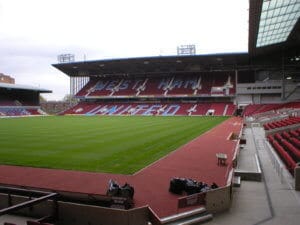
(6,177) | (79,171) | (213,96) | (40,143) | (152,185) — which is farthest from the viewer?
(213,96)

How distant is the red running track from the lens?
10680mm

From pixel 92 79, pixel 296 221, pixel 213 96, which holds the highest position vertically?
pixel 92 79

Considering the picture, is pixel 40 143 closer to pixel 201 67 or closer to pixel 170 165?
pixel 170 165

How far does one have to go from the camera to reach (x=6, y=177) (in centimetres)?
1373

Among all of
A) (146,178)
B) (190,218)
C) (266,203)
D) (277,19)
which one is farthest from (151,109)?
(190,218)

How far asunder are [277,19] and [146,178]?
1117 inches

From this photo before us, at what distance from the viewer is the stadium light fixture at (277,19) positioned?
30.8 metres

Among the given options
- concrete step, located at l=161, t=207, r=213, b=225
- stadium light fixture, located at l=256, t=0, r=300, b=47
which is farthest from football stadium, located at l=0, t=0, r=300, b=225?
stadium light fixture, located at l=256, t=0, r=300, b=47

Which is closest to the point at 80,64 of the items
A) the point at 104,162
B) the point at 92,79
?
the point at 92,79

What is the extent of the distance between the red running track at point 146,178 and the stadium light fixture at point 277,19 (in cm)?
1900

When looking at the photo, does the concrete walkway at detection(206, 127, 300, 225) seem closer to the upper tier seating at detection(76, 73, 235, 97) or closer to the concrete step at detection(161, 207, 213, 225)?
the concrete step at detection(161, 207, 213, 225)

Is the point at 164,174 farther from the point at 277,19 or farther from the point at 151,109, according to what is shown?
the point at 151,109

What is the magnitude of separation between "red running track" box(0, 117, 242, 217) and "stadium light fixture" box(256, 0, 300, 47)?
19.0m

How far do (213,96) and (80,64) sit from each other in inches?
1120
